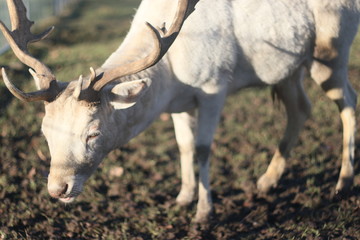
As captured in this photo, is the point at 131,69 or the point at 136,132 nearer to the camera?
the point at 131,69

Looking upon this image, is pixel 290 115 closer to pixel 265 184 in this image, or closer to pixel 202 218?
pixel 265 184

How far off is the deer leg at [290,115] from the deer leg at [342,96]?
1.33 feet

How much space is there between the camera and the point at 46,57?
10508 millimetres

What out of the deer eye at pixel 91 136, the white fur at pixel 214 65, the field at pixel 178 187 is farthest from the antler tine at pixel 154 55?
the field at pixel 178 187

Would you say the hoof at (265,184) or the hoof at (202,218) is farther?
the hoof at (265,184)

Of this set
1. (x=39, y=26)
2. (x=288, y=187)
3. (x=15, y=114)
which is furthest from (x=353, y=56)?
(x=39, y=26)

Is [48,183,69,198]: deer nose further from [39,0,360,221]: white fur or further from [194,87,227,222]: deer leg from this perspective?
[194,87,227,222]: deer leg

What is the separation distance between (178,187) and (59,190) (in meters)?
2.08

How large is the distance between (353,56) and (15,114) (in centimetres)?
665

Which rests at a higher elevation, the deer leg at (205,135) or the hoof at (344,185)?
the deer leg at (205,135)

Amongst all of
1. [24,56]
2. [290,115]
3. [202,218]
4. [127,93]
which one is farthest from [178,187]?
[24,56]

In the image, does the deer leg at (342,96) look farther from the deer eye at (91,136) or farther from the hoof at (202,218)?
the deer eye at (91,136)

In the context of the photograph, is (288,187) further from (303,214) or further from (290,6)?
(290,6)

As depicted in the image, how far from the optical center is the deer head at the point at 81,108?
11.3 ft
